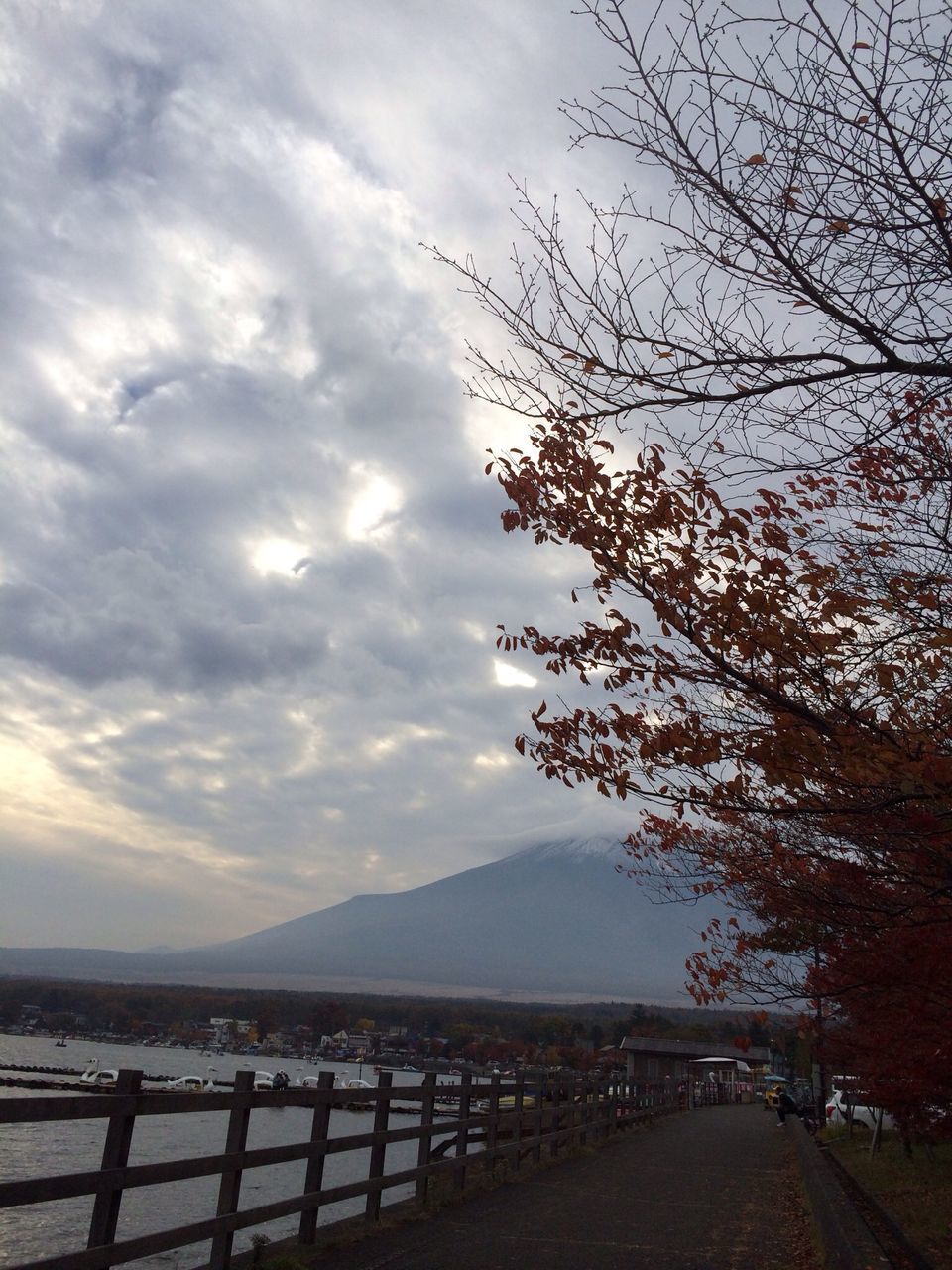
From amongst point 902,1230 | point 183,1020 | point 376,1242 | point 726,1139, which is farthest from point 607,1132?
point 183,1020

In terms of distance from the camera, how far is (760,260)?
18.0 feet

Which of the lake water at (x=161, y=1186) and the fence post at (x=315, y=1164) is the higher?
the fence post at (x=315, y=1164)

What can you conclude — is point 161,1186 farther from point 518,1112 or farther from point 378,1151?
point 378,1151

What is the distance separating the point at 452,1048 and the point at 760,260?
322ft

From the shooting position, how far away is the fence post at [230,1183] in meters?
5.95

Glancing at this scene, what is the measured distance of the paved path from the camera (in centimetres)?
761

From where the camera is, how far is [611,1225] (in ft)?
31.1

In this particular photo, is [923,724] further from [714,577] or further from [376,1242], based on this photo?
[376,1242]

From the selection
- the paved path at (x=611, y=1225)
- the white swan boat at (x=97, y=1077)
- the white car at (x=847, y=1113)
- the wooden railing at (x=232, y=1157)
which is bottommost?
the white swan boat at (x=97, y=1077)

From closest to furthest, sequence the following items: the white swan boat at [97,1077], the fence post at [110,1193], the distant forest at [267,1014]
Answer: the fence post at [110,1193], the white swan boat at [97,1077], the distant forest at [267,1014]

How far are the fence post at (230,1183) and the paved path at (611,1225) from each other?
0.99m

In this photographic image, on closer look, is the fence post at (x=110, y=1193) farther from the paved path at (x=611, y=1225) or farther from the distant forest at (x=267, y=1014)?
the distant forest at (x=267, y=1014)

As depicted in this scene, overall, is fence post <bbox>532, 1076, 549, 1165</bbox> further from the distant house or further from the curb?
the distant house

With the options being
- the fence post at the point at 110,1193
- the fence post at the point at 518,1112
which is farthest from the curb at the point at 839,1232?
the fence post at the point at 110,1193
